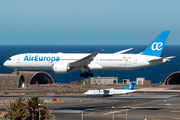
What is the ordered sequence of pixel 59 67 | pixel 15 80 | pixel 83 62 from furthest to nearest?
1. pixel 15 80
2. pixel 83 62
3. pixel 59 67

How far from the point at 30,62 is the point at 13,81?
90.6ft

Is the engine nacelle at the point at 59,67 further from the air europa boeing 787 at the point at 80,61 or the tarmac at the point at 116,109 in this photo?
the tarmac at the point at 116,109

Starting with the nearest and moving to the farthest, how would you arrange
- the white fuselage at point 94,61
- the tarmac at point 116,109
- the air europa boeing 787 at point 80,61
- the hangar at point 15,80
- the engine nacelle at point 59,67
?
1. the tarmac at point 116,109
2. the engine nacelle at point 59,67
3. the air europa boeing 787 at point 80,61
4. the white fuselage at point 94,61
5. the hangar at point 15,80

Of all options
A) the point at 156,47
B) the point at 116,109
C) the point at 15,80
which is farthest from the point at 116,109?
the point at 15,80

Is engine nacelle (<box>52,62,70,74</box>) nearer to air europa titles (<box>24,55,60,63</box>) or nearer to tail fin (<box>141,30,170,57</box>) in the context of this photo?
air europa titles (<box>24,55,60,63</box>)

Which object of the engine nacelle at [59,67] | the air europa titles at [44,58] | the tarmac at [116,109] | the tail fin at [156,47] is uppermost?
the tail fin at [156,47]

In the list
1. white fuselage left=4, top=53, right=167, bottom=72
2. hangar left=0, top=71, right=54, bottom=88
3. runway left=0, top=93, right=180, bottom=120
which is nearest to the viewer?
runway left=0, top=93, right=180, bottom=120

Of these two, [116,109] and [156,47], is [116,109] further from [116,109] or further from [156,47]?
[156,47]

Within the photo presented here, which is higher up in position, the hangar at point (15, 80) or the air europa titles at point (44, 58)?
the air europa titles at point (44, 58)

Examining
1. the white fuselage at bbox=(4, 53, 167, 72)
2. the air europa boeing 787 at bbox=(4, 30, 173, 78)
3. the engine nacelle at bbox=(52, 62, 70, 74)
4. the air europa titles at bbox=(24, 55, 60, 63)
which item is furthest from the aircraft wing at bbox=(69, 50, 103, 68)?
the air europa titles at bbox=(24, 55, 60, 63)

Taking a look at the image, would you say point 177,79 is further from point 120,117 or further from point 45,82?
point 120,117

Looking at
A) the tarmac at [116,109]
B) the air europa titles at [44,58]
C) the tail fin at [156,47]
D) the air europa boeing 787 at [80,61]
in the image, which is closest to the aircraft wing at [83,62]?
the air europa boeing 787 at [80,61]

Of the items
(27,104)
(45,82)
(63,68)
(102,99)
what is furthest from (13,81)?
(27,104)

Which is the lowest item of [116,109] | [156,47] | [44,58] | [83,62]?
[116,109]
